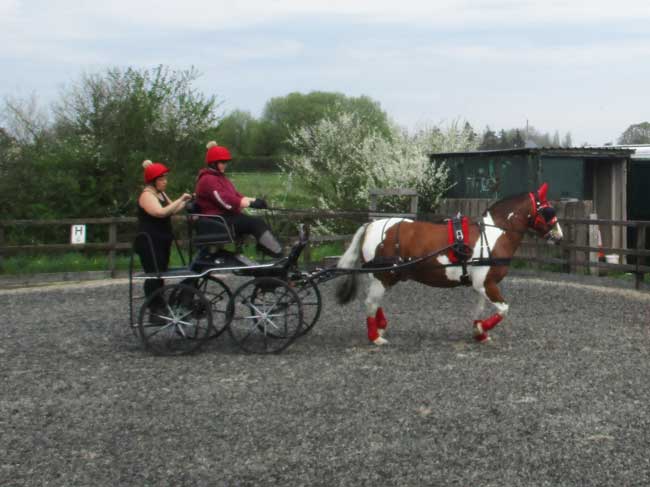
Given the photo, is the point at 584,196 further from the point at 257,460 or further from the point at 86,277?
the point at 257,460

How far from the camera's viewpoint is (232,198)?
7891 millimetres

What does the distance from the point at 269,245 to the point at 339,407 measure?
239cm

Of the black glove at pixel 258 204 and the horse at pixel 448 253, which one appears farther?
the horse at pixel 448 253

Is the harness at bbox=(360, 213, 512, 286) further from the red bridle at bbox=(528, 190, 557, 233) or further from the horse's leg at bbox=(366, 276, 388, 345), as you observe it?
the red bridle at bbox=(528, 190, 557, 233)

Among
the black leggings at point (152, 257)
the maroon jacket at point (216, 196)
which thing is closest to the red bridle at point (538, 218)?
the maroon jacket at point (216, 196)

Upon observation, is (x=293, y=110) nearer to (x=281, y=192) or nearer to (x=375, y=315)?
(x=281, y=192)

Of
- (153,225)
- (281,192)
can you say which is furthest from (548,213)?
(281,192)

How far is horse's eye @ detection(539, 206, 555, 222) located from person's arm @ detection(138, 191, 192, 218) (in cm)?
363

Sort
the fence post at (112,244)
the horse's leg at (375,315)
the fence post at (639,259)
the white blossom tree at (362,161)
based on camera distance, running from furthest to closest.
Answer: the white blossom tree at (362,161) < the fence post at (112,244) < the fence post at (639,259) < the horse's leg at (375,315)

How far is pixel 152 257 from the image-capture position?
26.9 ft

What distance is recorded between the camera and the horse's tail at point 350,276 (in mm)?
8617

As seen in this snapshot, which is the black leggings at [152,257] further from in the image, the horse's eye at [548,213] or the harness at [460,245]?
the horse's eye at [548,213]

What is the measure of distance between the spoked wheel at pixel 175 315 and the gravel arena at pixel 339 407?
0.60 feet

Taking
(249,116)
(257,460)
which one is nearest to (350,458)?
(257,460)
